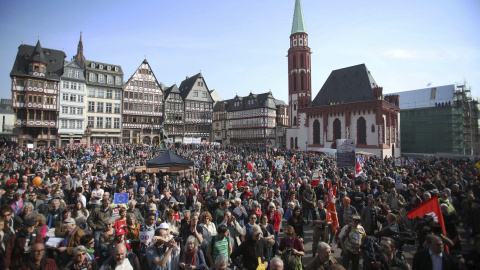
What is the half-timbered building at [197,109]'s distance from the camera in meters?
57.3

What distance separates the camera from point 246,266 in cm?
460

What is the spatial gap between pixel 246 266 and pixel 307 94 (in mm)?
52607

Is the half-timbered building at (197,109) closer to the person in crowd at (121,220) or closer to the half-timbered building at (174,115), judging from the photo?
the half-timbered building at (174,115)

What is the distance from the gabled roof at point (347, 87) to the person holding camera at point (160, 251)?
4500cm

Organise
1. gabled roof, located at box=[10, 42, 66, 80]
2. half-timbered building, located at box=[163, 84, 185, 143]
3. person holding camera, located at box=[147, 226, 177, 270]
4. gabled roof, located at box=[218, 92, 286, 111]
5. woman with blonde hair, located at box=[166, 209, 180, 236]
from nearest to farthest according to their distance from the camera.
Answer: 1. person holding camera, located at box=[147, 226, 177, 270]
2. woman with blonde hair, located at box=[166, 209, 180, 236]
3. gabled roof, located at box=[10, 42, 66, 80]
4. half-timbered building, located at box=[163, 84, 185, 143]
5. gabled roof, located at box=[218, 92, 286, 111]

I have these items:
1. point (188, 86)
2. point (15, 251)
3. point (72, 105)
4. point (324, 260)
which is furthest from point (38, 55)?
point (324, 260)

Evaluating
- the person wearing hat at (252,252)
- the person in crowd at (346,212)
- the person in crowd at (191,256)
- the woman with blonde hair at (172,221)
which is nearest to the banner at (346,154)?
the person in crowd at (346,212)

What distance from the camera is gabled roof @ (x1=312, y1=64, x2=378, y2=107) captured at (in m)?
44.8

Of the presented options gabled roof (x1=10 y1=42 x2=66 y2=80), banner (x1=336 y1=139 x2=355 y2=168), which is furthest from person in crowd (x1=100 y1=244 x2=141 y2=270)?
gabled roof (x1=10 y1=42 x2=66 y2=80)

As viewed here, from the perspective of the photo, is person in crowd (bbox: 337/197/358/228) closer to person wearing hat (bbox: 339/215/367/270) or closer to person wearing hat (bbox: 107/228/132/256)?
person wearing hat (bbox: 339/215/367/270)

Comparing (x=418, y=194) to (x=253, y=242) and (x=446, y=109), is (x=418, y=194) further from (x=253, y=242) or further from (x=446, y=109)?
(x=446, y=109)

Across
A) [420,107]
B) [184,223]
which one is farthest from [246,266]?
[420,107]

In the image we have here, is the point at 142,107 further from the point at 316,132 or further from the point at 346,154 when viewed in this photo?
the point at 346,154

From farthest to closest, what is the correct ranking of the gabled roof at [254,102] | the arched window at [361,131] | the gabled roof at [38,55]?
the gabled roof at [254,102] → the arched window at [361,131] → the gabled roof at [38,55]
